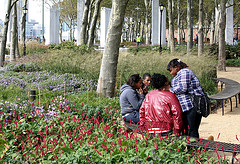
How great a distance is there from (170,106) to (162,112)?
0.43 ft

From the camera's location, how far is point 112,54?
298 inches

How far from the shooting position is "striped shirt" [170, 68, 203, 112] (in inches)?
180

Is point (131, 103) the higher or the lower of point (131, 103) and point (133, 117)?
the higher

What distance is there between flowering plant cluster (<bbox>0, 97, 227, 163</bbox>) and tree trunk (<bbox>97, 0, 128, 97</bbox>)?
175cm

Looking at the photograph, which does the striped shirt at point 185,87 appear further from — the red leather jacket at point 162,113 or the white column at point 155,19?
the white column at point 155,19

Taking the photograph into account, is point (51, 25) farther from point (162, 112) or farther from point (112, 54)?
point (162, 112)

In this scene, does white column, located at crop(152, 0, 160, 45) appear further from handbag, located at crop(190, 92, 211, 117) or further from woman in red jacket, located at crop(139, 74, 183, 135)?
woman in red jacket, located at crop(139, 74, 183, 135)

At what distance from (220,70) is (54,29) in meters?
16.9

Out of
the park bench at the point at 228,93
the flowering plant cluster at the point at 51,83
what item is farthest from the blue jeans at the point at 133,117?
the flowering plant cluster at the point at 51,83

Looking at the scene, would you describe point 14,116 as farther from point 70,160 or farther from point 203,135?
point 203,135

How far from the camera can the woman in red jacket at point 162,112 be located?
13.9 feet

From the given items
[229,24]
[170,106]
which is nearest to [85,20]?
[229,24]

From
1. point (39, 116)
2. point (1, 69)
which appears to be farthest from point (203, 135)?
point (1, 69)

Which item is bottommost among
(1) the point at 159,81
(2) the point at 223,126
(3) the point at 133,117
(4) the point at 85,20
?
(2) the point at 223,126
